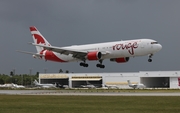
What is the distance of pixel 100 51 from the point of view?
7344 centimetres

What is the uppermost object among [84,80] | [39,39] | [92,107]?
[39,39]

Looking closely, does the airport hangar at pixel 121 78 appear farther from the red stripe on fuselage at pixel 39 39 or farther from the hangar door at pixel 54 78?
the red stripe on fuselage at pixel 39 39

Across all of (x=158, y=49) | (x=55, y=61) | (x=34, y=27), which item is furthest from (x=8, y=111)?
(x=34, y=27)

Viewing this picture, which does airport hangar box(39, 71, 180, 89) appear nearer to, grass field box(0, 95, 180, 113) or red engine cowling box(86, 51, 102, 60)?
red engine cowling box(86, 51, 102, 60)

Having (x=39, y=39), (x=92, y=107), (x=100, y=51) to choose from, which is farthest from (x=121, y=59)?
(x=92, y=107)

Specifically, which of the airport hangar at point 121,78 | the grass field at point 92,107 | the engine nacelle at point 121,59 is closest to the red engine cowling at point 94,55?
the engine nacelle at point 121,59

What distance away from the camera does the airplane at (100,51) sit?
68.2 meters

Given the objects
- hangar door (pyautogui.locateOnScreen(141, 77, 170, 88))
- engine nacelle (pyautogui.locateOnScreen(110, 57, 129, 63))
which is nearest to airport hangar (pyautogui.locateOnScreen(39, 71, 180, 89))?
hangar door (pyautogui.locateOnScreen(141, 77, 170, 88))

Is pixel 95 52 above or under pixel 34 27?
under

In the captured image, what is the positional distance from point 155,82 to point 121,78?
1344 centimetres

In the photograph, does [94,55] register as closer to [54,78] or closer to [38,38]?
[38,38]

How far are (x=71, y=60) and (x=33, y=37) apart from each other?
42.6ft

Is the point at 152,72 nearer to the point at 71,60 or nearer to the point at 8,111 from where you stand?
the point at 71,60

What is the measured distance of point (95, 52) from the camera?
7306cm
